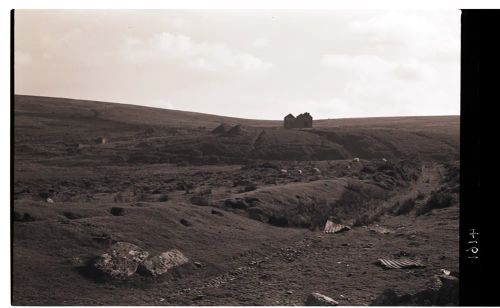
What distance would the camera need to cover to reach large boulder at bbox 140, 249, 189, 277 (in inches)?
360

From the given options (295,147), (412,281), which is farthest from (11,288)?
(295,147)

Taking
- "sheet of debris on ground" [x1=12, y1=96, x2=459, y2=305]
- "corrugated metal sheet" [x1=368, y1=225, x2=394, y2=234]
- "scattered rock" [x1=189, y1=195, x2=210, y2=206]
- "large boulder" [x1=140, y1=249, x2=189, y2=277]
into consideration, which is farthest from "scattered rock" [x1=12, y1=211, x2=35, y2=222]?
"corrugated metal sheet" [x1=368, y1=225, x2=394, y2=234]

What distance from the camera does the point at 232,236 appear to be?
11930 mm

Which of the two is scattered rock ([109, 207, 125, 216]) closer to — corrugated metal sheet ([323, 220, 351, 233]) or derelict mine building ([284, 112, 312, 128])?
corrugated metal sheet ([323, 220, 351, 233])

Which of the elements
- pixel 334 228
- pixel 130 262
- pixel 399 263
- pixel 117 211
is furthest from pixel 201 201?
pixel 399 263

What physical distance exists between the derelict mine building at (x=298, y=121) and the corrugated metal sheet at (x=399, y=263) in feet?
102

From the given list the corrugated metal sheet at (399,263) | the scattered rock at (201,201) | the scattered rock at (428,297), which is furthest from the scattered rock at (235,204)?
the scattered rock at (428,297)

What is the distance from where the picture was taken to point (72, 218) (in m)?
11.6

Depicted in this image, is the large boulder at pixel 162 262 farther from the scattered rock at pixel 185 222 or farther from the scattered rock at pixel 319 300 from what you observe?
the scattered rock at pixel 319 300

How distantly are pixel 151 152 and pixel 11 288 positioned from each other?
22823mm

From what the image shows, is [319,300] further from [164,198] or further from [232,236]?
[164,198]

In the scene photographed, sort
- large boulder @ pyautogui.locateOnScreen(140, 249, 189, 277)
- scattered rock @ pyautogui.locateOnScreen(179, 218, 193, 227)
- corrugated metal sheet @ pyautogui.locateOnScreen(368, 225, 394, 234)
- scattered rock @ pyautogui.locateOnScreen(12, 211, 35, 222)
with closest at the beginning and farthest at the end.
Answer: large boulder @ pyautogui.locateOnScreen(140, 249, 189, 277) → scattered rock @ pyautogui.locateOnScreen(12, 211, 35, 222) → scattered rock @ pyautogui.locateOnScreen(179, 218, 193, 227) → corrugated metal sheet @ pyautogui.locateOnScreen(368, 225, 394, 234)

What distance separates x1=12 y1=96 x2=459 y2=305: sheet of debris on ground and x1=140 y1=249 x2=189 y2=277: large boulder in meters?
0.03

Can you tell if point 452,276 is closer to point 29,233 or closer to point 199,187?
point 29,233
